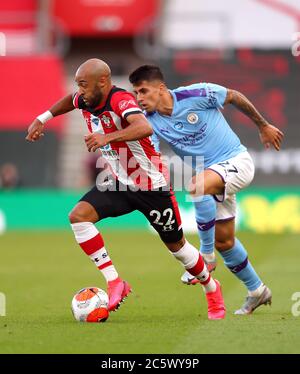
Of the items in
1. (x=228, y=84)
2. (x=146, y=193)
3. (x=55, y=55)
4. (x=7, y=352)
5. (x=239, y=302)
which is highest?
(x=55, y=55)

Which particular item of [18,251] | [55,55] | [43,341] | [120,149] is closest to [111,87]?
[120,149]

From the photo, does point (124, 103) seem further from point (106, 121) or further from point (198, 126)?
point (198, 126)

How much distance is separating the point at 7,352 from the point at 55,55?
756 inches

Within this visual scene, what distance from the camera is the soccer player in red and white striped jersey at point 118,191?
8633 millimetres

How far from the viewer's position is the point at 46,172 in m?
24.5

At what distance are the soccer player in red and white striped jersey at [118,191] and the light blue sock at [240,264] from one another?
69 cm

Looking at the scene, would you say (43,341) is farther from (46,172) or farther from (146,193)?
(46,172)

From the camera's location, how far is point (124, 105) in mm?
8523

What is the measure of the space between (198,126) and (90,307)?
6.82 ft

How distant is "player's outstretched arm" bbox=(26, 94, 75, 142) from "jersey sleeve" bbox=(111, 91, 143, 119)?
31.0 inches

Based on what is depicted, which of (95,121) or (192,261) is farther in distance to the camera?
(192,261)
